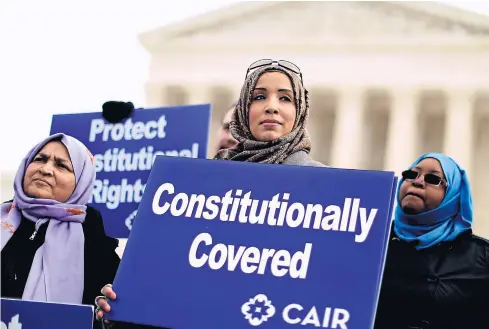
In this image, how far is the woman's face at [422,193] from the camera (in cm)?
488

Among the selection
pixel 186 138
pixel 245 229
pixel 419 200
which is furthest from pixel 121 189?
pixel 245 229

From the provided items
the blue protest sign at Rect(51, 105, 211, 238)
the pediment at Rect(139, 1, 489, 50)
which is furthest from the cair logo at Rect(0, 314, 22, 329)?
the pediment at Rect(139, 1, 489, 50)

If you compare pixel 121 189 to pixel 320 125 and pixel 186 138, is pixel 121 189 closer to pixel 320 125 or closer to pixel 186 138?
pixel 186 138

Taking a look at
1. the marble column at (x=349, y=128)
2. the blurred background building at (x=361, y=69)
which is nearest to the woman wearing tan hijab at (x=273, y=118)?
the blurred background building at (x=361, y=69)

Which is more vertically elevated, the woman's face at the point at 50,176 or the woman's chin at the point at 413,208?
the woman's chin at the point at 413,208

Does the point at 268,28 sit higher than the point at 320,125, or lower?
higher

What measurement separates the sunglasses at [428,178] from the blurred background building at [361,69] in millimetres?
34765

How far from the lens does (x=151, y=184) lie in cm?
385

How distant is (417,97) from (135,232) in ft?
128

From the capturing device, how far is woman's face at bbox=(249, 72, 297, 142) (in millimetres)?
4148

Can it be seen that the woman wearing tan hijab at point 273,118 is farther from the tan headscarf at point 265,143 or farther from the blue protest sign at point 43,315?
the blue protest sign at point 43,315

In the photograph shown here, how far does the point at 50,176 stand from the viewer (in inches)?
175

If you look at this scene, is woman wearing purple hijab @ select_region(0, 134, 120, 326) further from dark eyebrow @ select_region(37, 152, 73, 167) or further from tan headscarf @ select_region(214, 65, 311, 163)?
tan headscarf @ select_region(214, 65, 311, 163)

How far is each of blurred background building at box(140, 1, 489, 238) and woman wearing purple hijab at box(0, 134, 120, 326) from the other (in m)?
35.4
